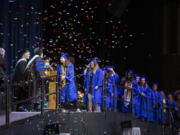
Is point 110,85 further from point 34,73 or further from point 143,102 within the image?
point 34,73

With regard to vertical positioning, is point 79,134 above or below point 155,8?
below

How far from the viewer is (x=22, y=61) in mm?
5625

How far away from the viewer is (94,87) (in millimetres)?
5977

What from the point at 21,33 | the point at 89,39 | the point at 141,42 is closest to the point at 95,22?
the point at 89,39

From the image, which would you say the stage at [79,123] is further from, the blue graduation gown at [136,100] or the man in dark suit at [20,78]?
the man in dark suit at [20,78]

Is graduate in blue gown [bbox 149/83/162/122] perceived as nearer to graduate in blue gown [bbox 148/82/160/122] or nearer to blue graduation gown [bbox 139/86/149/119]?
graduate in blue gown [bbox 148/82/160/122]

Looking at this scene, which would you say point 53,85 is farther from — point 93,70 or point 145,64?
point 145,64

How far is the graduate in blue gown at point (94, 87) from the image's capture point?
5871mm

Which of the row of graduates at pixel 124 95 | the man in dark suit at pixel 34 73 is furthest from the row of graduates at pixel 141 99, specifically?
the man in dark suit at pixel 34 73

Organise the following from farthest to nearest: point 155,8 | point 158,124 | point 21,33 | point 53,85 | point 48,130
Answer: point 21,33 < point 158,124 < point 53,85 < point 48,130 < point 155,8

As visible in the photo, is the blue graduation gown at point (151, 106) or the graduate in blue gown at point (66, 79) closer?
the graduate in blue gown at point (66, 79)

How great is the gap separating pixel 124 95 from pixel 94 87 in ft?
2.90

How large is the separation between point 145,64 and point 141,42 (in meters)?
0.65

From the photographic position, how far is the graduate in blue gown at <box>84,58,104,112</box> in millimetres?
5871
